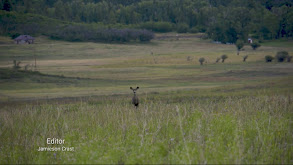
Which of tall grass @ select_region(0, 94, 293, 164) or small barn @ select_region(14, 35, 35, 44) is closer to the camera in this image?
tall grass @ select_region(0, 94, 293, 164)

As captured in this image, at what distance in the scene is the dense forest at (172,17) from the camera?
10825 centimetres

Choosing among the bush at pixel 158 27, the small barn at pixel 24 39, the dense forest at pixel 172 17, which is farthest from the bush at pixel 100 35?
the bush at pixel 158 27

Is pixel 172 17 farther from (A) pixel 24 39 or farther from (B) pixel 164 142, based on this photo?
(B) pixel 164 142

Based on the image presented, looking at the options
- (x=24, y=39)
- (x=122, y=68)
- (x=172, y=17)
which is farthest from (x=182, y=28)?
(x=122, y=68)

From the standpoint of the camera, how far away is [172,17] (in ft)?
496

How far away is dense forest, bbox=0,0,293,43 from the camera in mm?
108250

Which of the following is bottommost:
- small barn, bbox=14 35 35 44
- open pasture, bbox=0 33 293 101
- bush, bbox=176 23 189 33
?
open pasture, bbox=0 33 293 101

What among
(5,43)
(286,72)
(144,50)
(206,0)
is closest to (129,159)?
(286,72)

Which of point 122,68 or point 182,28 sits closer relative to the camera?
point 122,68

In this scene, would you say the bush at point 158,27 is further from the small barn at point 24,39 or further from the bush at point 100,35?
the small barn at point 24,39

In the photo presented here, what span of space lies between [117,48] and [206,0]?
94.0m

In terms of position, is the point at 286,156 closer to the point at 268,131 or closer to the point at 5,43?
the point at 268,131

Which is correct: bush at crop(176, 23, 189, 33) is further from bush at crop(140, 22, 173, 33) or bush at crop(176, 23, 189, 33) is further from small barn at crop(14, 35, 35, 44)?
small barn at crop(14, 35, 35, 44)

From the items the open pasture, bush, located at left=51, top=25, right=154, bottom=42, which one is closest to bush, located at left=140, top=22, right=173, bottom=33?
bush, located at left=51, top=25, right=154, bottom=42
